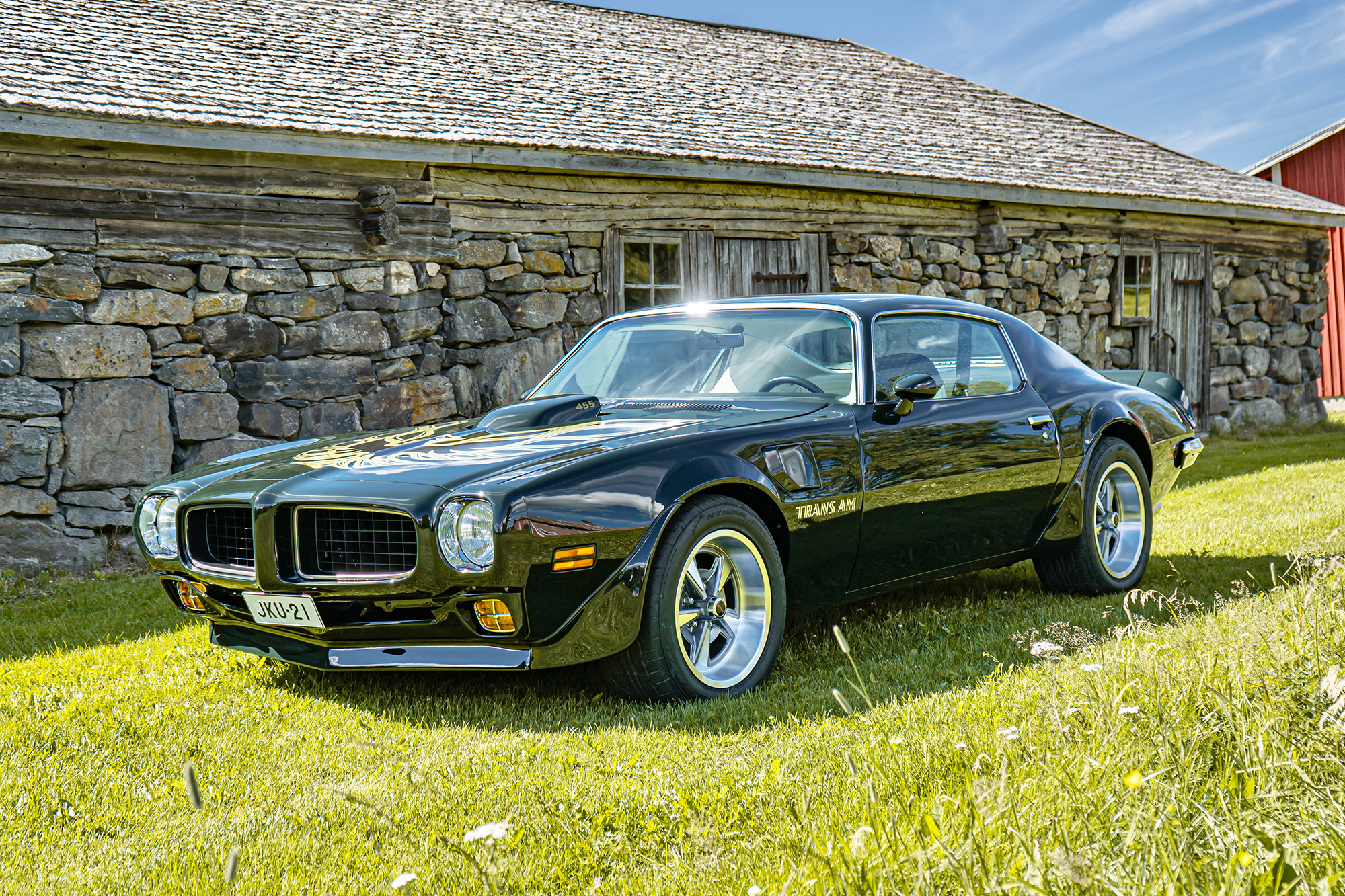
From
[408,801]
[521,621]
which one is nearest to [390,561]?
[521,621]

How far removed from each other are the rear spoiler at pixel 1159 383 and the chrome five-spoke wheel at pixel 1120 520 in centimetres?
80

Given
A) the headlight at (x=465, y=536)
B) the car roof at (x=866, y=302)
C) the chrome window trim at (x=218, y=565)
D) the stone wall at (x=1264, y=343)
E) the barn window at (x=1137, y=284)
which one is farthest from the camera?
the stone wall at (x=1264, y=343)

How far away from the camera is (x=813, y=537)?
3822 mm

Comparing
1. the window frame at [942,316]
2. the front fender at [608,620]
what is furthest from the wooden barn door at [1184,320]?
the front fender at [608,620]

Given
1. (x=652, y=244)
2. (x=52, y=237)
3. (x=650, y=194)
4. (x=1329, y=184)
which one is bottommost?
(x=52, y=237)

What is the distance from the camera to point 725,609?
3.64 metres

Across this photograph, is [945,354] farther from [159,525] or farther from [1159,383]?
[159,525]

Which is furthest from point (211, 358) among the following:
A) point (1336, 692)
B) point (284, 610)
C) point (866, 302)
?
point (1336, 692)

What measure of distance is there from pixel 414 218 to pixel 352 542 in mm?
5168

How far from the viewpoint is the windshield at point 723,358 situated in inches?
171

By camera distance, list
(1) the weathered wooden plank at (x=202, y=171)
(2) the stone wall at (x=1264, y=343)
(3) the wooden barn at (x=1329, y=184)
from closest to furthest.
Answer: (1) the weathered wooden plank at (x=202, y=171) → (2) the stone wall at (x=1264, y=343) → (3) the wooden barn at (x=1329, y=184)

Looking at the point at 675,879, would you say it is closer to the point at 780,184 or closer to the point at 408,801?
the point at 408,801

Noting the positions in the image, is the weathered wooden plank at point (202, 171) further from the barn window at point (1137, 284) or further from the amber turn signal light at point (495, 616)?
the barn window at point (1137, 284)

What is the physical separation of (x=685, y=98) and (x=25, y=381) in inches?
268
